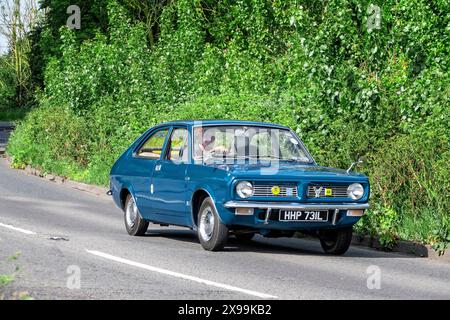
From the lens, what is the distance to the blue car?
41.5 feet

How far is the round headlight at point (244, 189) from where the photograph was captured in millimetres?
12594

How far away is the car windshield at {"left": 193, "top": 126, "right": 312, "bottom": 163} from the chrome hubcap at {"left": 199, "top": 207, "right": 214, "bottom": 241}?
82 cm

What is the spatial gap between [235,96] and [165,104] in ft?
14.4

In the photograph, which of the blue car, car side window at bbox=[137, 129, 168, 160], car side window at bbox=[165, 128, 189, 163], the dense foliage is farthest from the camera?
the dense foliage

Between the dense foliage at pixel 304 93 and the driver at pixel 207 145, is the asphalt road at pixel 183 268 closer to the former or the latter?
the driver at pixel 207 145

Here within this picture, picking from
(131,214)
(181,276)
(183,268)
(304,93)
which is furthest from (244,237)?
(304,93)

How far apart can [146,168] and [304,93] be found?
5600 millimetres

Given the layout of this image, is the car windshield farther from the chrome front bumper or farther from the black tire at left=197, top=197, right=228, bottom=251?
the chrome front bumper

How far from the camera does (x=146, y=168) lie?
48.9 ft

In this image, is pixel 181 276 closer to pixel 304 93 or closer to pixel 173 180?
pixel 173 180

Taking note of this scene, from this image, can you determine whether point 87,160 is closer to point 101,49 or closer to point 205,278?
point 101,49

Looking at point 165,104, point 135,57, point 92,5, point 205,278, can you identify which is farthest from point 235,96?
point 92,5

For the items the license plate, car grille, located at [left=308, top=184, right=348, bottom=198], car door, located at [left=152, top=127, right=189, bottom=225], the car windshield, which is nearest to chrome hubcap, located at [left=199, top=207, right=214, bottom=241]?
car door, located at [left=152, top=127, right=189, bottom=225]

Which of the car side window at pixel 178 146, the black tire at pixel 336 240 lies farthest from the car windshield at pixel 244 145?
the black tire at pixel 336 240
